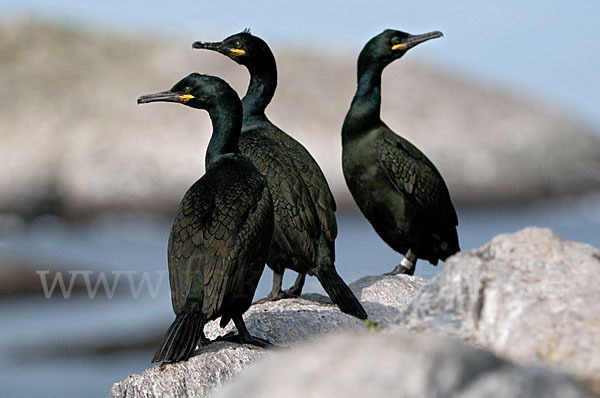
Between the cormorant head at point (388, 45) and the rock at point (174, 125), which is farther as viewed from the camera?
the rock at point (174, 125)

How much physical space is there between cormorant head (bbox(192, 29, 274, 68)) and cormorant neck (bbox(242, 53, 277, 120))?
0.03m

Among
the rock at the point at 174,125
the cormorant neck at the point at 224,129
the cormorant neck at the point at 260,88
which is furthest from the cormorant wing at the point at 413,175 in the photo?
the rock at the point at 174,125

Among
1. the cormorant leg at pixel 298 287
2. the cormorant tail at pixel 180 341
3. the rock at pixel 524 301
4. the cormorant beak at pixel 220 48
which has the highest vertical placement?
the cormorant beak at pixel 220 48

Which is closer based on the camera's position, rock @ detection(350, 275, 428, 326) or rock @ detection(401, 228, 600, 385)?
rock @ detection(401, 228, 600, 385)

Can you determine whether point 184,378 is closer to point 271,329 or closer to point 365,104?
point 271,329

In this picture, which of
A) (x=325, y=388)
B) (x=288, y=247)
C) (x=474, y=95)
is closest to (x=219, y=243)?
(x=288, y=247)

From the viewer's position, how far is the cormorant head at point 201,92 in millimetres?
5820

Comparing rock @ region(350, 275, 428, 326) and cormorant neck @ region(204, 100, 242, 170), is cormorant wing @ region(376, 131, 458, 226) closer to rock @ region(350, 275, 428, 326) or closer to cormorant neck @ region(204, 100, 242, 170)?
rock @ region(350, 275, 428, 326)

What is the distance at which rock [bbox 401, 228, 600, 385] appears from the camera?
2713 millimetres

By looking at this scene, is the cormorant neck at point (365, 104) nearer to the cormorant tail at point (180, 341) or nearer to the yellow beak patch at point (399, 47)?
the yellow beak patch at point (399, 47)

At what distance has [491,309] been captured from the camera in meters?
2.98

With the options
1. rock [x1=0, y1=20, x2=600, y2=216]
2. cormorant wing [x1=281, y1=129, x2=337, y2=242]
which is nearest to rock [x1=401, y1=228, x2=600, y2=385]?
cormorant wing [x1=281, y1=129, x2=337, y2=242]

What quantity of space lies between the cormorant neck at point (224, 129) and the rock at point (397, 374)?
3570 millimetres

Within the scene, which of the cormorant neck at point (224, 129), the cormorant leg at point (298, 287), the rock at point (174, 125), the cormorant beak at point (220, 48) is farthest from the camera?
the rock at point (174, 125)
